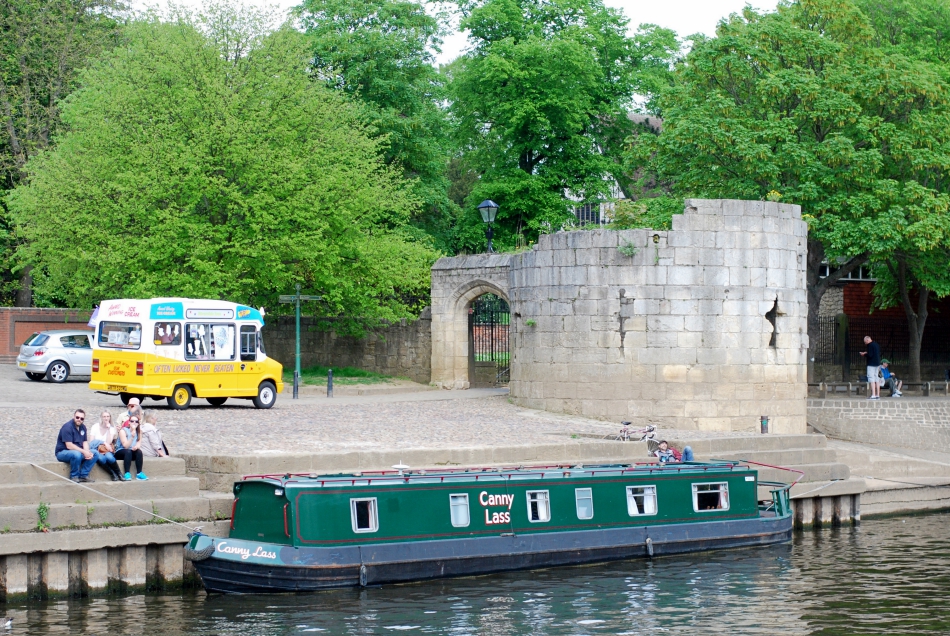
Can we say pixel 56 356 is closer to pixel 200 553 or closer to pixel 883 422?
pixel 200 553

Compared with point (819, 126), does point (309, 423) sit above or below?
below

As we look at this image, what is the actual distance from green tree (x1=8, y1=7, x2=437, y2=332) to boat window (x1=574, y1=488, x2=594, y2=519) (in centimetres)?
1582

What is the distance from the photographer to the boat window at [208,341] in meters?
27.2

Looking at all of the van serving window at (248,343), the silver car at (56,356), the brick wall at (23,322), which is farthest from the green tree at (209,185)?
the van serving window at (248,343)

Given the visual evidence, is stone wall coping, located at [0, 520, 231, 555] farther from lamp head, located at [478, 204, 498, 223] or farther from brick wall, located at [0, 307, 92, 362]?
brick wall, located at [0, 307, 92, 362]

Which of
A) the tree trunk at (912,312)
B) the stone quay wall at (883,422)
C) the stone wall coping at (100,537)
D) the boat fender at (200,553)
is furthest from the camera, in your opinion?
the tree trunk at (912,312)

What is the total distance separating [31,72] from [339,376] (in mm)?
17475

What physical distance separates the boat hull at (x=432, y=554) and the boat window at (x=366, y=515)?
0.28m

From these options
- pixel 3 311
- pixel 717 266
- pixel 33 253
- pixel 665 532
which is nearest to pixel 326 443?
pixel 665 532

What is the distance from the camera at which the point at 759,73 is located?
36.8m

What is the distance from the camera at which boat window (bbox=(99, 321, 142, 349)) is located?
26.7 metres

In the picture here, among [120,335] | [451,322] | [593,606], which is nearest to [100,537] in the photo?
[593,606]

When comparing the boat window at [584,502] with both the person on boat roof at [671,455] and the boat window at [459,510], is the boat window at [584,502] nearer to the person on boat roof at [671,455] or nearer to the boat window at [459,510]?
the boat window at [459,510]

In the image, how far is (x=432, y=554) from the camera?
18.3m
